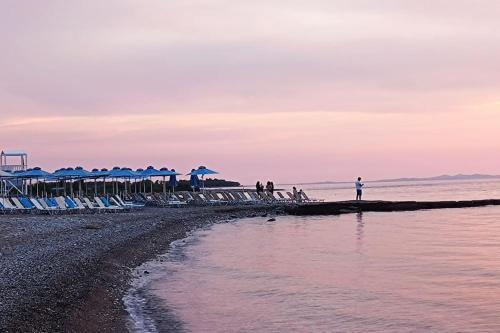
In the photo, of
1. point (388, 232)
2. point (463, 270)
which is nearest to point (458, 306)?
point (463, 270)

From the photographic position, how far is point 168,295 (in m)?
11.5

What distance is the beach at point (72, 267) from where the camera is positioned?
8.03m

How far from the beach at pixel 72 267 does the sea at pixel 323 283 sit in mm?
468

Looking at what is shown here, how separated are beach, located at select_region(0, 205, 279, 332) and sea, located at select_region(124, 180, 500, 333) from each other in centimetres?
47

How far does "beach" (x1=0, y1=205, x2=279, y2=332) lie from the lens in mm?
8031

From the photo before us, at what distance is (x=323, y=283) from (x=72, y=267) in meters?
4.63

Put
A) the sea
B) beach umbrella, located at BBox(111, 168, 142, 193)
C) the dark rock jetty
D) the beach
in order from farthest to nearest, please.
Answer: beach umbrella, located at BBox(111, 168, 142, 193) → the dark rock jetty → the sea → the beach

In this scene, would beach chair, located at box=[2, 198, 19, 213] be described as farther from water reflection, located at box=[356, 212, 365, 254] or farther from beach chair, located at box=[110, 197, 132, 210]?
water reflection, located at box=[356, 212, 365, 254]

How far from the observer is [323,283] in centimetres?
1291

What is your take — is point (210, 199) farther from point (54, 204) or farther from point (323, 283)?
point (323, 283)

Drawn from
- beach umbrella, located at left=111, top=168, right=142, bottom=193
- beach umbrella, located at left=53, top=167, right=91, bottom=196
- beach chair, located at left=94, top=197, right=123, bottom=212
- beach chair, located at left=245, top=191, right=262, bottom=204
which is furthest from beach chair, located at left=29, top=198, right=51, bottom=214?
beach chair, located at left=245, top=191, right=262, bottom=204

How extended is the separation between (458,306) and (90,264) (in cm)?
655

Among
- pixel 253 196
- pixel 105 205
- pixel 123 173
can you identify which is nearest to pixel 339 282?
pixel 105 205

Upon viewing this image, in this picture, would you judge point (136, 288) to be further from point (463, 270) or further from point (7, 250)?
point (463, 270)
